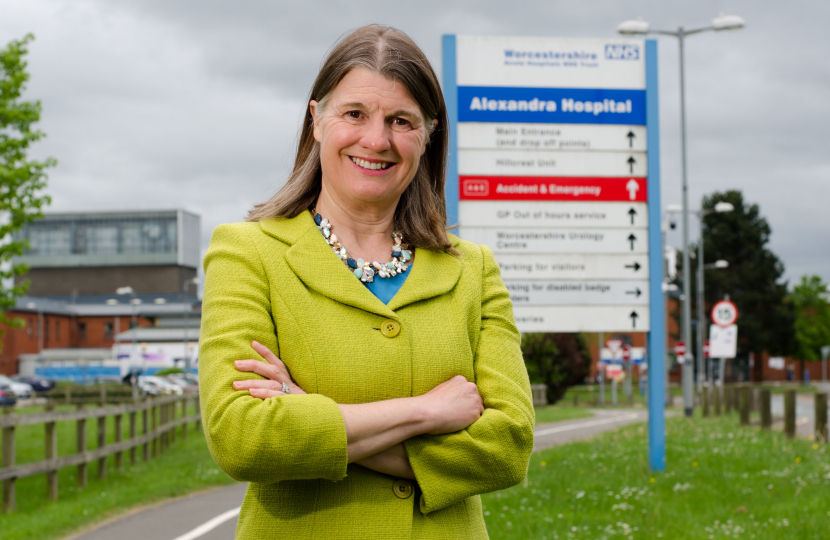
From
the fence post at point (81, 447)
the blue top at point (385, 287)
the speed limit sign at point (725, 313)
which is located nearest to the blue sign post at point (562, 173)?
the fence post at point (81, 447)

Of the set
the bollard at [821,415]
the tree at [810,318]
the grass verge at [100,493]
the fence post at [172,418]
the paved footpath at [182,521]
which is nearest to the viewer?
the paved footpath at [182,521]

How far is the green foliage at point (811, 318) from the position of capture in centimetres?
8281

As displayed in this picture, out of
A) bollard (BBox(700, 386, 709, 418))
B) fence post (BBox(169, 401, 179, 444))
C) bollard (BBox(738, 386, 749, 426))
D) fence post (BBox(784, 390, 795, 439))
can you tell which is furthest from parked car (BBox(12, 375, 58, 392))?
fence post (BBox(784, 390, 795, 439))

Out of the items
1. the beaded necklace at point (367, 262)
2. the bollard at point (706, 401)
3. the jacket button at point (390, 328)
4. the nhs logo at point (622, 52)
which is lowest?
the bollard at point (706, 401)

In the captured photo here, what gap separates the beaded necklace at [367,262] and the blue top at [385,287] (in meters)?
0.01

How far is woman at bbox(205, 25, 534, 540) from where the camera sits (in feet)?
7.41

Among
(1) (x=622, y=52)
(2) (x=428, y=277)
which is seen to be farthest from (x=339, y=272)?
(1) (x=622, y=52)

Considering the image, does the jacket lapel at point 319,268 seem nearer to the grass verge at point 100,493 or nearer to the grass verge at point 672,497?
the grass verge at point 672,497

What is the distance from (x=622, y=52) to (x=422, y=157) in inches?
281

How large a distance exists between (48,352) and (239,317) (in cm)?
9400

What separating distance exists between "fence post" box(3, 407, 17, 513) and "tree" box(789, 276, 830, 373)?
77262mm

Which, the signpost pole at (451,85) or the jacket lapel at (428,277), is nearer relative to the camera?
the jacket lapel at (428,277)

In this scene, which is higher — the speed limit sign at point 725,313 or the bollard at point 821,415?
the speed limit sign at point 725,313

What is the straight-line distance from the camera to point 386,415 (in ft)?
7.57
